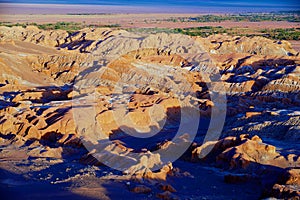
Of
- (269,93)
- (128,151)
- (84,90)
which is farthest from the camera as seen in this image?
(269,93)

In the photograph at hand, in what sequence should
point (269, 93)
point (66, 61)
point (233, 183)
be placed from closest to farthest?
point (233, 183) → point (269, 93) → point (66, 61)

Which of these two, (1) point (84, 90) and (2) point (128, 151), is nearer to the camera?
(2) point (128, 151)

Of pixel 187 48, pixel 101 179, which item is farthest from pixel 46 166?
pixel 187 48

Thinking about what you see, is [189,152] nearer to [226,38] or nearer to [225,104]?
[225,104]
